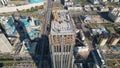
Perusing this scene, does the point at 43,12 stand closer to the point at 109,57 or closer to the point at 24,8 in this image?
the point at 24,8

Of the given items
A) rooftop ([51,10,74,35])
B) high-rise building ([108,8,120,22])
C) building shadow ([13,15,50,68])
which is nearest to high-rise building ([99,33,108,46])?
high-rise building ([108,8,120,22])

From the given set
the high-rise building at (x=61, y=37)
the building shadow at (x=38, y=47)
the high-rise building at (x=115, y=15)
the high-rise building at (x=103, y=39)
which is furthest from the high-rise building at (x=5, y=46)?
the high-rise building at (x=115, y=15)

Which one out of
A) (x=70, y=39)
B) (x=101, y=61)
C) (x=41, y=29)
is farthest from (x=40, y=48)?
(x=70, y=39)

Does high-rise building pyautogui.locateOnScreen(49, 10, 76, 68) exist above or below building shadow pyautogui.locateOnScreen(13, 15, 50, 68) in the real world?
above

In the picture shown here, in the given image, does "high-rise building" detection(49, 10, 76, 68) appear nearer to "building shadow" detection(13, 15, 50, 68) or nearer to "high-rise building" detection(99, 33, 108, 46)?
"building shadow" detection(13, 15, 50, 68)

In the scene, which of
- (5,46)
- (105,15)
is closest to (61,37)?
(5,46)

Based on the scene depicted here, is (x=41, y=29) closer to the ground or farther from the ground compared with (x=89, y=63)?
farther from the ground

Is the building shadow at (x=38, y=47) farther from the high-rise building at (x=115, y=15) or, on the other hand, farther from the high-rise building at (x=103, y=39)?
the high-rise building at (x=115, y=15)

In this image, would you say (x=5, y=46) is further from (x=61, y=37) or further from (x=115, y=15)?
(x=115, y=15)
